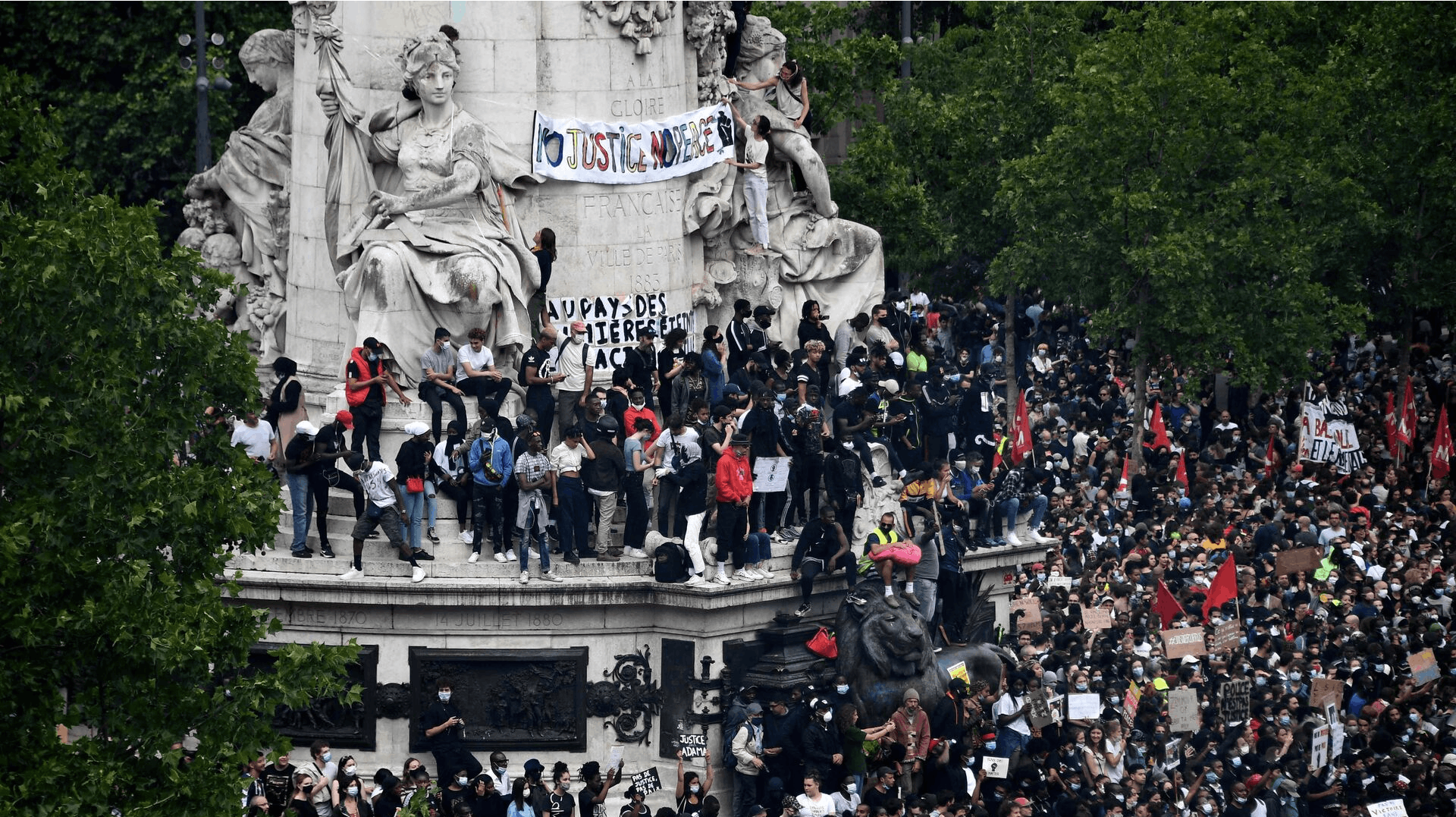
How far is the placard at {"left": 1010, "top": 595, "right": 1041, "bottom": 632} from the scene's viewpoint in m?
47.0

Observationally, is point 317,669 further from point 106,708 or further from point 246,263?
point 246,263

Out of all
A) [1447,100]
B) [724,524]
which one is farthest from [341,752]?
[1447,100]

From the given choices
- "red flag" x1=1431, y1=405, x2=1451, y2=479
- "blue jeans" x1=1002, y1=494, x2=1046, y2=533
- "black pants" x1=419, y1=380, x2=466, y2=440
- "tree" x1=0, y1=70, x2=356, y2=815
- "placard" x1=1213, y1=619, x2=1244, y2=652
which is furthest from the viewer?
"red flag" x1=1431, y1=405, x2=1451, y2=479

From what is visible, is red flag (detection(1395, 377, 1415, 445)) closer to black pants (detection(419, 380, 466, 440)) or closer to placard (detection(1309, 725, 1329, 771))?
placard (detection(1309, 725, 1329, 771))

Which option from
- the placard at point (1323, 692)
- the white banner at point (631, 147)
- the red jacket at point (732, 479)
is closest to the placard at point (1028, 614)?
the placard at point (1323, 692)

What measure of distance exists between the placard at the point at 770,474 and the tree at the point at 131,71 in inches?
966

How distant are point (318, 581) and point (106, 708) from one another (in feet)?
35.5

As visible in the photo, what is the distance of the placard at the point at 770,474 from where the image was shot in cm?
4338

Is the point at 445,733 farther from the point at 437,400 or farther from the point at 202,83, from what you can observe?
the point at 202,83

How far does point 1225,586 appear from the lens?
4716cm

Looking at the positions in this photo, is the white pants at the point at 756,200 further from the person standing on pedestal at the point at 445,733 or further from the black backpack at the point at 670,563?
the person standing on pedestal at the point at 445,733

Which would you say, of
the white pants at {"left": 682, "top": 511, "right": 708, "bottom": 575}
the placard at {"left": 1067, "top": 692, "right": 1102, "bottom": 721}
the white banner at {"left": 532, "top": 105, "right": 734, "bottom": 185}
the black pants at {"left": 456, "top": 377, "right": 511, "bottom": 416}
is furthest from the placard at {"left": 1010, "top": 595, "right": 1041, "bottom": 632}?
the black pants at {"left": 456, "top": 377, "right": 511, "bottom": 416}

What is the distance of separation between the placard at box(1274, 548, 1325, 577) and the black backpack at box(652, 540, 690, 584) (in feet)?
37.4

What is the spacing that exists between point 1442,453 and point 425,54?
2189cm
